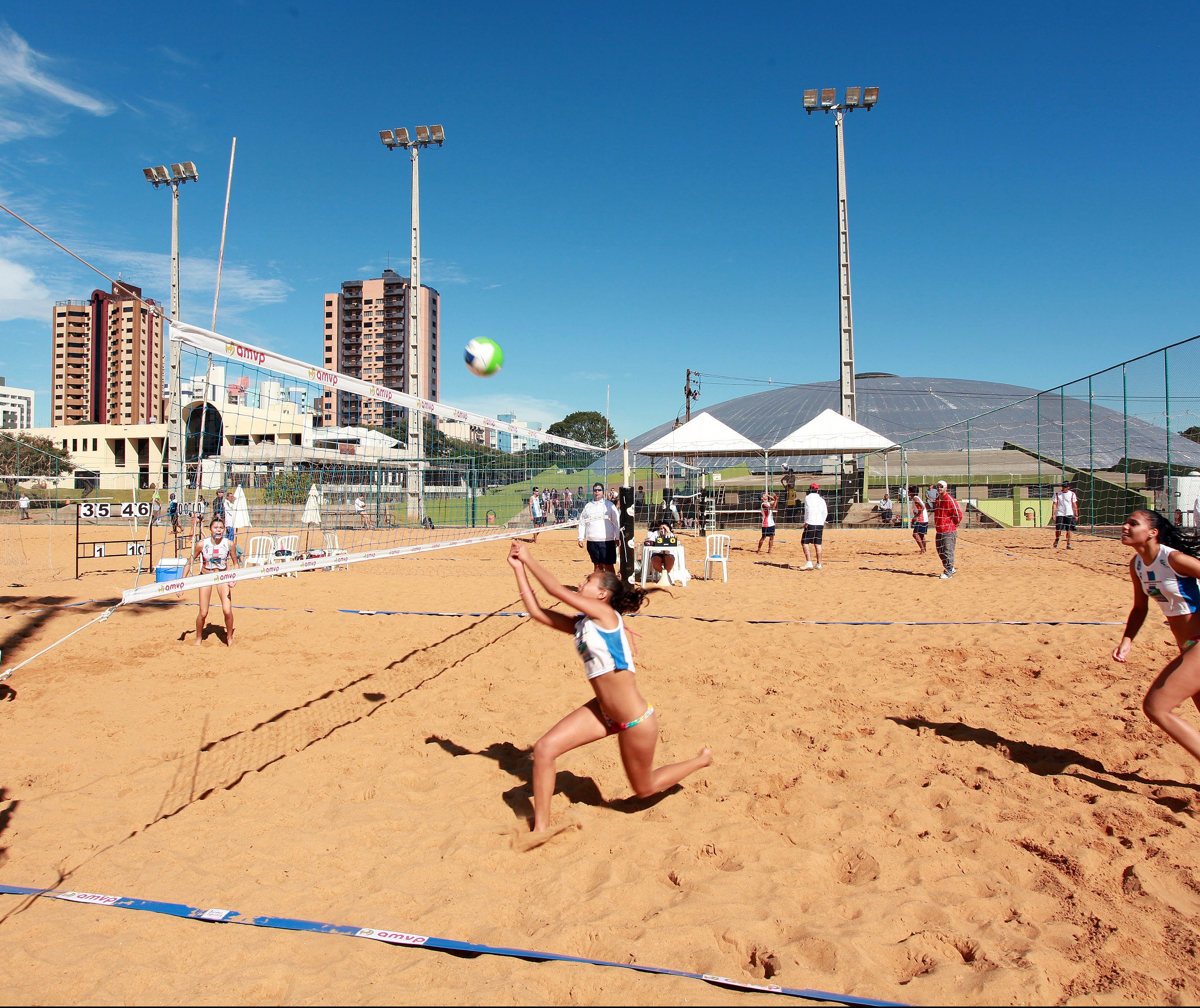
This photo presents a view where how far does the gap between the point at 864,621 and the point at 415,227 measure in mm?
22967

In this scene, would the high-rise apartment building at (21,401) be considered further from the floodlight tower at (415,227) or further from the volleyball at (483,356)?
the volleyball at (483,356)

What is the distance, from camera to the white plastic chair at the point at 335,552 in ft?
20.1

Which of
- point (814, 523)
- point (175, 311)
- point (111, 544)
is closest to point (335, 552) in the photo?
point (814, 523)

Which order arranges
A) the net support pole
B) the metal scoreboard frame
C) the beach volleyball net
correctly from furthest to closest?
the metal scoreboard frame < the net support pole < the beach volleyball net

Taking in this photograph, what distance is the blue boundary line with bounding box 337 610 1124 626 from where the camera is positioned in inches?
267

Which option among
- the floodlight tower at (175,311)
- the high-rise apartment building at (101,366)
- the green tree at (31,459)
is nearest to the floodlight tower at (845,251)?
the floodlight tower at (175,311)

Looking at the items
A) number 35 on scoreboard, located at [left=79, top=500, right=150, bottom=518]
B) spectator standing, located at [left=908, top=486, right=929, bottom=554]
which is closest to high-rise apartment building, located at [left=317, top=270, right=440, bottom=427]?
number 35 on scoreboard, located at [left=79, top=500, right=150, bottom=518]

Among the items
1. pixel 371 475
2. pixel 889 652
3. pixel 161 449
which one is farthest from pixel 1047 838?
→ pixel 161 449

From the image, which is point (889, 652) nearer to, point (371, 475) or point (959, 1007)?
point (959, 1007)

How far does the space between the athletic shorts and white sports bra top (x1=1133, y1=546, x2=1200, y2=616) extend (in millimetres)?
6344

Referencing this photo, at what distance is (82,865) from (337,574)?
33.6ft

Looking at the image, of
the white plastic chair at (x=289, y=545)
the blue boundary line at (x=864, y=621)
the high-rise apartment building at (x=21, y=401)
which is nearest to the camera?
the blue boundary line at (x=864, y=621)

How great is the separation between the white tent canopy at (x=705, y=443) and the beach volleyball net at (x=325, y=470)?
10.0 ft

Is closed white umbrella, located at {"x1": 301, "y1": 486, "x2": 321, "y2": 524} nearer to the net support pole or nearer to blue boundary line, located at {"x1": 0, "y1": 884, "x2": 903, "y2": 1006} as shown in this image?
the net support pole
